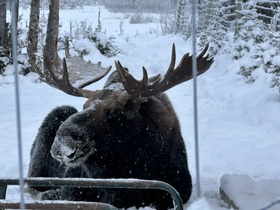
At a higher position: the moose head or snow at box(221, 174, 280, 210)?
the moose head

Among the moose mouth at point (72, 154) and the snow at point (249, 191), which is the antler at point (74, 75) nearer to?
the moose mouth at point (72, 154)

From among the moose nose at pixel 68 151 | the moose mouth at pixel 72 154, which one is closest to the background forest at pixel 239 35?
the moose mouth at pixel 72 154

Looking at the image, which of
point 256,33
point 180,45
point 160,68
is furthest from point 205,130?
point 180,45

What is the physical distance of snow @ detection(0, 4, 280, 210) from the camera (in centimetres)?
462

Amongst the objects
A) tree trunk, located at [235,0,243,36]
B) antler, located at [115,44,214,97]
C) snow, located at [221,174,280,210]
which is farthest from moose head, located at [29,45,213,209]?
tree trunk, located at [235,0,243,36]

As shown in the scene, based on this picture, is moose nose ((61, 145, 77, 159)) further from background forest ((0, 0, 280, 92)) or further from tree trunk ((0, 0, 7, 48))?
tree trunk ((0, 0, 7, 48))

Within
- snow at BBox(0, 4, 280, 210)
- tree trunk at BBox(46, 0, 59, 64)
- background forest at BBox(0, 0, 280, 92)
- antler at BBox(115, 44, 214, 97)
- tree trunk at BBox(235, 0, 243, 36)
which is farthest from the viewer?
tree trunk at BBox(46, 0, 59, 64)

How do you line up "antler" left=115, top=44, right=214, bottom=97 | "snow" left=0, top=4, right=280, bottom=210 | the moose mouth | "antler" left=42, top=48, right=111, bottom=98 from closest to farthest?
the moose mouth → "antler" left=115, top=44, right=214, bottom=97 → "antler" left=42, top=48, right=111, bottom=98 → "snow" left=0, top=4, right=280, bottom=210

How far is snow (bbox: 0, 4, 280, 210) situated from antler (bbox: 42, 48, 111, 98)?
0.99m

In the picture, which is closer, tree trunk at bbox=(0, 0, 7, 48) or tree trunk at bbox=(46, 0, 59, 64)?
tree trunk at bbox=(46, 0, 59, 64)

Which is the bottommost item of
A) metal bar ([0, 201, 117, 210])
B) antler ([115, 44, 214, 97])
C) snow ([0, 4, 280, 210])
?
snow ([0, 4, 280, 210])

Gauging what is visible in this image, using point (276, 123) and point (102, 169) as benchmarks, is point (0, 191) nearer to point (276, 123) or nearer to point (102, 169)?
point (102, 169)

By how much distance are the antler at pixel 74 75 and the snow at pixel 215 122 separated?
992mm

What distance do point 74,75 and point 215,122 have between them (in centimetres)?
352
